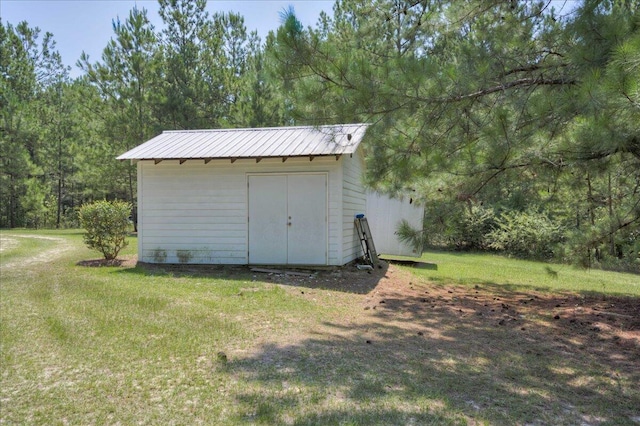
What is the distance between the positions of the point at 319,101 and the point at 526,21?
9.21 feet

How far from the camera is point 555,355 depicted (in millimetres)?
4059

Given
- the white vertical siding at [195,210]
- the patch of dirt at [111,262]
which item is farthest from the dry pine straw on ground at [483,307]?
the white vertical siding at [195,210]

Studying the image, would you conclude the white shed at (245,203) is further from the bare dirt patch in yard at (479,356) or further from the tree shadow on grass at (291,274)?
the bare dirt patch in yard at (479,356)

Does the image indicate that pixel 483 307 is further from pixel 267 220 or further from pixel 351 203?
pixel 267 220

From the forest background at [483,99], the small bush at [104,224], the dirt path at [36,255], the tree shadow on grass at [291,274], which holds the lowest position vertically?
the tree shadow on grass at [291,274]

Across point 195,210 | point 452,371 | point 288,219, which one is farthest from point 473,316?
point 195,210

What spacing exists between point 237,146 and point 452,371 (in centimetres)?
705

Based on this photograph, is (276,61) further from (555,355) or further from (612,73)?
(555,355)

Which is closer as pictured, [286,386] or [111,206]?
[286,386]

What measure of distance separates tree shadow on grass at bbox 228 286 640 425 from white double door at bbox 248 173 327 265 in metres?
3.23

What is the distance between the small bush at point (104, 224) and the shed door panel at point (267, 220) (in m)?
2.96

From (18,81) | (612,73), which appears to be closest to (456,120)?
(612,73)

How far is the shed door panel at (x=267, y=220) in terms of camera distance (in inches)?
351

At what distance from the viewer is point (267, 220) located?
354 inches
